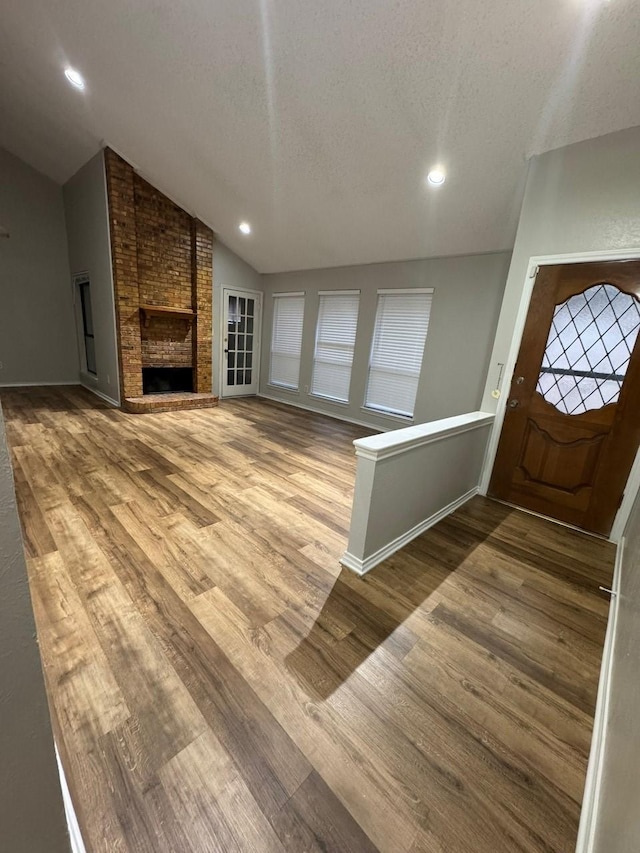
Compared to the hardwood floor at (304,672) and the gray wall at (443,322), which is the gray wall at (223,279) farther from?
the hardwood floor at (304,672)

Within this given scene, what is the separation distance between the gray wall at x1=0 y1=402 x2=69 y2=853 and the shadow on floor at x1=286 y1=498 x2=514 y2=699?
875 millimetres

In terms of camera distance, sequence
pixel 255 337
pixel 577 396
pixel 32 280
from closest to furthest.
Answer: pixel 577 396 → pixel 32 280 → pixel 255 337

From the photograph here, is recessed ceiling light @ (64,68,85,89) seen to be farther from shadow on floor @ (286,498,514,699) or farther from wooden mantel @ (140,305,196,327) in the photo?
shadow on floor @ (286,498,514,699)

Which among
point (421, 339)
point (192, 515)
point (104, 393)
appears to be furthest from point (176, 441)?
point (421, 339)

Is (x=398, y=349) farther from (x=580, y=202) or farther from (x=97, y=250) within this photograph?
(x=97, y=250)

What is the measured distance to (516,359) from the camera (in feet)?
9.30

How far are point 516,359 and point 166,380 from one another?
17.0 ft

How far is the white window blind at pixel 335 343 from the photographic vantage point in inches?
205

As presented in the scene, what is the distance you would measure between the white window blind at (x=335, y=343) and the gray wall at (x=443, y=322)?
15cm

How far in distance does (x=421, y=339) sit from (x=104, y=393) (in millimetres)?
5049

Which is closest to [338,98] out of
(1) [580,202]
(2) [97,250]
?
(1) [580,202]

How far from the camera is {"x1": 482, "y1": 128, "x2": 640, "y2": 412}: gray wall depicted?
7.45 feet

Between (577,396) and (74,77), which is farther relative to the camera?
(74,77)

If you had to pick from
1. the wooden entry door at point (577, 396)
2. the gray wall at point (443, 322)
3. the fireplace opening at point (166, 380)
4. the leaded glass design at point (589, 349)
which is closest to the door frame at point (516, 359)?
the wooden entry door at point (577, 396)
